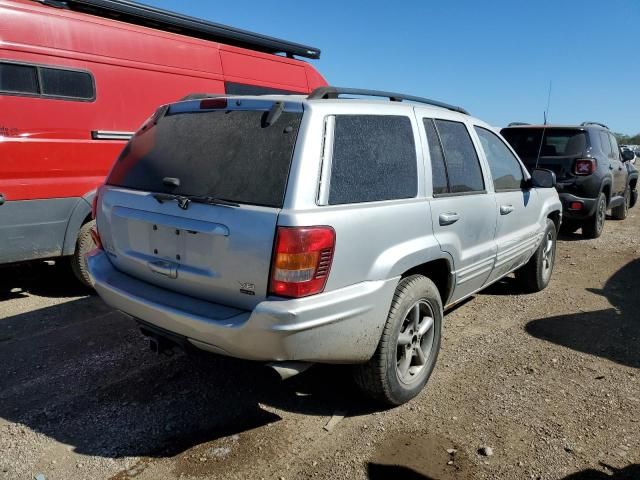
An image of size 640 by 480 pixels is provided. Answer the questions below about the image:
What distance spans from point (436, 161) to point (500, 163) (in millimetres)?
1278

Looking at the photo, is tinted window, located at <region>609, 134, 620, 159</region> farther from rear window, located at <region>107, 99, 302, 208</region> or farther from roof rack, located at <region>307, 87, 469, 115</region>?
rear window, located at <region>107, 99, 302, 208</region>

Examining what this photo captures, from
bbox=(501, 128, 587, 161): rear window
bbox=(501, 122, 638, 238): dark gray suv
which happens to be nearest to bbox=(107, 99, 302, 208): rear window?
bbox=(501, 122, 638, 238): dark gray suv

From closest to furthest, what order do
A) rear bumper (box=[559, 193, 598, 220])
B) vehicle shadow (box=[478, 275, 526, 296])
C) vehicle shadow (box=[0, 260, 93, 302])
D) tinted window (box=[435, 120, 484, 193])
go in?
tinted window (box=[435, 120, 484, 193])
vehicle shadow (box=[0, 260, 93, 302])
vehicle shadow (box=[478, 275, 526, 296])
rear bumper (box=[559, 193, 598, 220])

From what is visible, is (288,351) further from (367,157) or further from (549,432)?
(549,432)

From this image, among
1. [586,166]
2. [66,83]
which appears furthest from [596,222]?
[66,83]

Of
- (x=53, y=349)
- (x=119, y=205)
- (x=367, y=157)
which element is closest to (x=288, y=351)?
(x=367, y=157)

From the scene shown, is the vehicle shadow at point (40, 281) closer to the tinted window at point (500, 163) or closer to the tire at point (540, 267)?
the tinted window at point (500, 163)

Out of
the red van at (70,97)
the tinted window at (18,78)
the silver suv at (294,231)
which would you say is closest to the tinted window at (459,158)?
the silver suv at (294,231)

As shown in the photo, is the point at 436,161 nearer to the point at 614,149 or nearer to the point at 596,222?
the point at 596,222

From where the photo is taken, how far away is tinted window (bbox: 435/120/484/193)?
346 cm

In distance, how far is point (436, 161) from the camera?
10.8ft

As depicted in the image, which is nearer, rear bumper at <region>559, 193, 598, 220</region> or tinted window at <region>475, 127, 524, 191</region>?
tinted window at <region>475, 127, 524, 191</region>

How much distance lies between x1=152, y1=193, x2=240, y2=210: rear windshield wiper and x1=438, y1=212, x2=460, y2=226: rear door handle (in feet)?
4.58

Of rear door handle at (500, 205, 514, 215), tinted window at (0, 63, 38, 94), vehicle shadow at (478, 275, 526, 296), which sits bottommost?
vehicle shadow at (478, 275, 526, 296)
